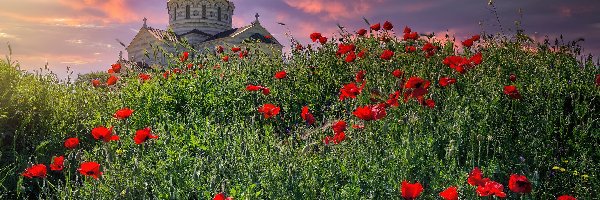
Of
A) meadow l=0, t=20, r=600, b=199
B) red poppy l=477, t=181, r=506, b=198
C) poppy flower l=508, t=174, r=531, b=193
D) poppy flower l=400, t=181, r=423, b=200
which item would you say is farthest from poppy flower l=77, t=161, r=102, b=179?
poppy flower l=508, t=174, r=531, b=193

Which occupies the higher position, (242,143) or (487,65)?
(487,65)

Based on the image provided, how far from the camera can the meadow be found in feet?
13.9

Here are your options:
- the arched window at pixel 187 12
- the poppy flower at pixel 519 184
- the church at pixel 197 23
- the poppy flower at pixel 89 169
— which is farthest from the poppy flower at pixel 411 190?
the arched window at pixel 187 12

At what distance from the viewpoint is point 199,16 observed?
51.9 metres

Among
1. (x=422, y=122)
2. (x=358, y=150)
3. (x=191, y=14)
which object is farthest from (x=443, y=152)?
(x=191, y=14)

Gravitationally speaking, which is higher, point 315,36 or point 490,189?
point 315,36

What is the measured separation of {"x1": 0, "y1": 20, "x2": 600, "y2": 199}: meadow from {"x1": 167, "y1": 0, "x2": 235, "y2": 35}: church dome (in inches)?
1705

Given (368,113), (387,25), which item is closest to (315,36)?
(387,25)

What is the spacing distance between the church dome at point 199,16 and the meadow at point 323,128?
1705 inches

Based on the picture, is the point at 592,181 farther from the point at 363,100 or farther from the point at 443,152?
the point at 363,100

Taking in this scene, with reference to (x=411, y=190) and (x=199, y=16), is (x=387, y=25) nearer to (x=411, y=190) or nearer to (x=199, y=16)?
(x=411, y=190)

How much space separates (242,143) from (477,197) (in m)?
2.14

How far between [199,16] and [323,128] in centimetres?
4735

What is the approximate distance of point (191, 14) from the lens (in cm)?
5197
